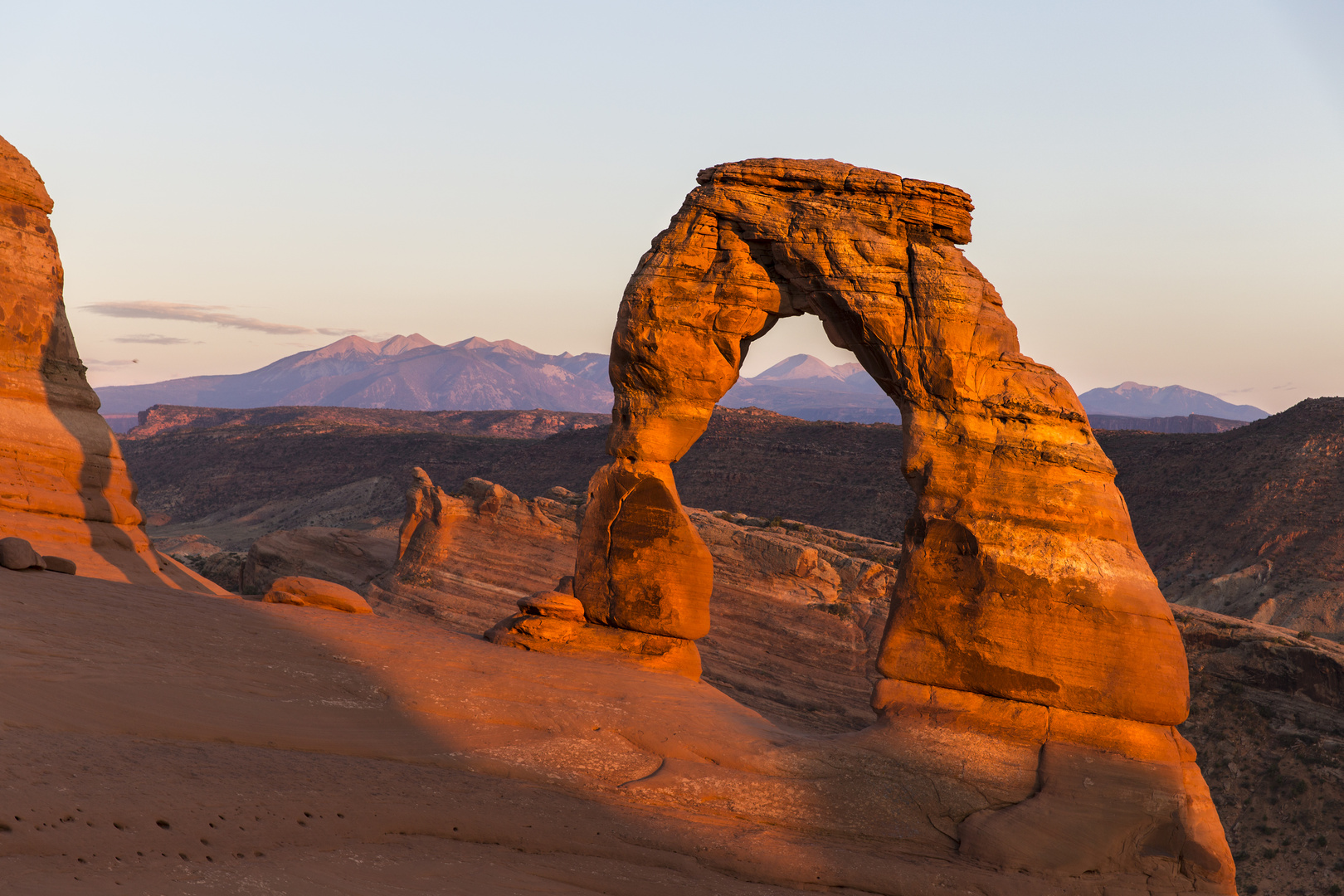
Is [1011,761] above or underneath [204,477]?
above

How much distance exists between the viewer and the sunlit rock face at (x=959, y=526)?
11438 millimetres

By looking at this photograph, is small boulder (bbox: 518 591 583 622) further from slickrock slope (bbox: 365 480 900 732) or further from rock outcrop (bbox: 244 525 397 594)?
rock outcrop (bbox: 244 525 397 594)

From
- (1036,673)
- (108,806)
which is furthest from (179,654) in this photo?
(1036,673)

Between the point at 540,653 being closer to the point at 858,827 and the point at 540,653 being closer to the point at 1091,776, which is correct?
the point at 858,827

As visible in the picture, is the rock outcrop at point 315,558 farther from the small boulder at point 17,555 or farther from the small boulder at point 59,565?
the small boulder at point 17,555

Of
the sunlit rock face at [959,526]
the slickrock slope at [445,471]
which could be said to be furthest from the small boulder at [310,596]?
the slickrock slope at [445,471]

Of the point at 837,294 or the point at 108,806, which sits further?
the point at 837,294

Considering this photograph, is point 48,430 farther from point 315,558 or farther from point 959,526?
point 959,526

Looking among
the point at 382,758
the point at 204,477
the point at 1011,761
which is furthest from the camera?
the point at 204,477

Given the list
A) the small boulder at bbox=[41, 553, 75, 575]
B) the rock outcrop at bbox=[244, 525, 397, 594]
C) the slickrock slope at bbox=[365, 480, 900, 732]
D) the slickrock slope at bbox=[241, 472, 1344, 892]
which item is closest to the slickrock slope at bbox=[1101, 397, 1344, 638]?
the slickrock slope at bbox=[241, 472, 1344, 892]

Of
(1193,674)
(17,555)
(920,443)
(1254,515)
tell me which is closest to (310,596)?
(17,555)

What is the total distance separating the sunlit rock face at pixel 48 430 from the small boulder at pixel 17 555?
342 cm

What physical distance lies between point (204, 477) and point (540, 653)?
69.6m

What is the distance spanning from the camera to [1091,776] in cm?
1149
